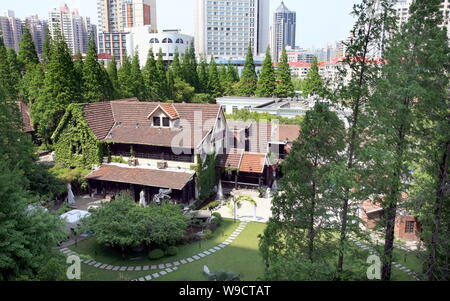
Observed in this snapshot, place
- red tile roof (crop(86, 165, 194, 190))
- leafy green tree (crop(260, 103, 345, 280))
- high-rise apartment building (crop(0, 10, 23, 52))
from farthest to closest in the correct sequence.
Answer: high-rise apartment building (crop(0, 10, 23, 52)), red tile roof (crop(86, 165, 194, 190)), leafy green tree (crop(260, 103, 345, 280))

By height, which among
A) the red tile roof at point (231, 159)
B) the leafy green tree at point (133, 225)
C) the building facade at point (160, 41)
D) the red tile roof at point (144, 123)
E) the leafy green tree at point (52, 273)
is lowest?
the leafy green tree at point (133, 225)

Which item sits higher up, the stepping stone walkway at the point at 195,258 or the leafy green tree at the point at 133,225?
the leafy green tree at the point at 133,225

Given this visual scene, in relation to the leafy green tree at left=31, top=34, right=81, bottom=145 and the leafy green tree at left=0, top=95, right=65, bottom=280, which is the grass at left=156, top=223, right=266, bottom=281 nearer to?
the leafy green tree at left=0, top=95, right=65, bottom=280

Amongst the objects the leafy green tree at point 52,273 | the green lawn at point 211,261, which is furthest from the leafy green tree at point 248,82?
the leafy green tree at point 52,273

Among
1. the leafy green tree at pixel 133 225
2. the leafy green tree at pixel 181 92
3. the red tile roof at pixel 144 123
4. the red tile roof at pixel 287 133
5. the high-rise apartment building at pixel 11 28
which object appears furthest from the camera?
the high-rise apartment building at pixel 11 28

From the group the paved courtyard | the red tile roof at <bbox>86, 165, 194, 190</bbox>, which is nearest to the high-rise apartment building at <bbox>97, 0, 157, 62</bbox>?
the red tile roof at <bbox>86, 165, 194, 190</bbox>

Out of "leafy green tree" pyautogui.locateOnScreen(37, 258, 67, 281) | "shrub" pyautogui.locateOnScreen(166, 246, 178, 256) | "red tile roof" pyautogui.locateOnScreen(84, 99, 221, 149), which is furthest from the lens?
"red tile roof" pyautogui.locateOnScreen(84, 99, 221, 149)

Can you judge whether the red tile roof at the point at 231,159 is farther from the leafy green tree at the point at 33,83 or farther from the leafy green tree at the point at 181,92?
the leafy green tree at the point at 181,92
